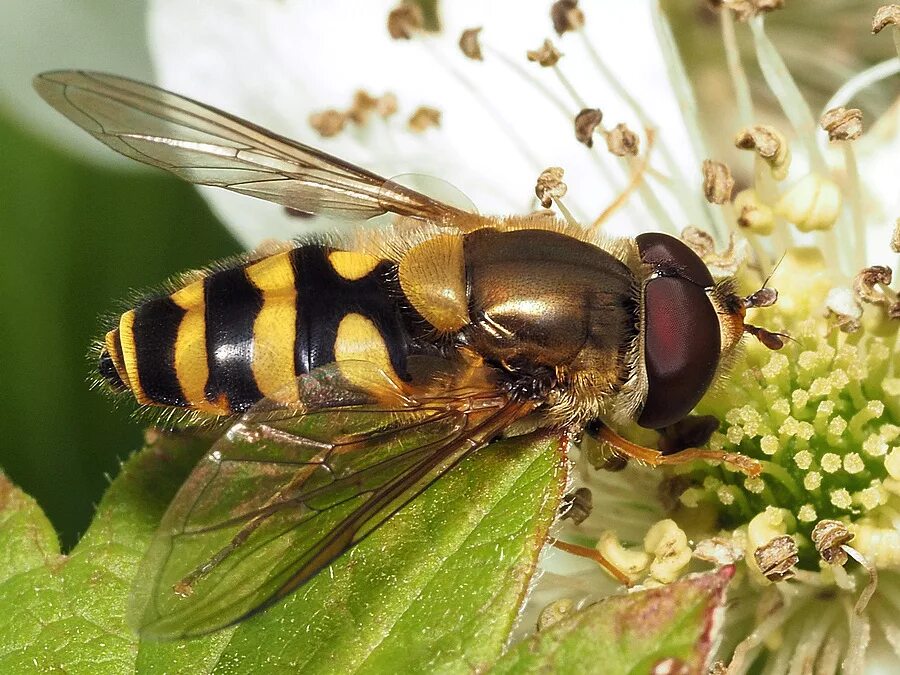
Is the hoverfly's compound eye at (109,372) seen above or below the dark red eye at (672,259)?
below

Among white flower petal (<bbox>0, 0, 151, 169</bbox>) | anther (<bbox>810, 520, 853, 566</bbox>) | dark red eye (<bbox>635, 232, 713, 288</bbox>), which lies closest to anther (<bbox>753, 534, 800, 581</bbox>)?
anther (<bbox>810, 520, 853, 566</bbox>)

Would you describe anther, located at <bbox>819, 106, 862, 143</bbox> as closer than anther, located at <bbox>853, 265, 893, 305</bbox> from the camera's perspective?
No

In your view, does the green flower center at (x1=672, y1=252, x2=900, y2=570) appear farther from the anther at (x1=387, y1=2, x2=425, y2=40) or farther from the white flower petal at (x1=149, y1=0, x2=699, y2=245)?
the anther at (x1=387, y1=2, x2=425, y2=40)

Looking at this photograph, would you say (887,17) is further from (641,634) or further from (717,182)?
(641,634)

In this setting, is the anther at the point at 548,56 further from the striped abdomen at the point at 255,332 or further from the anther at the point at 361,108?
the striped abdomen at the point at 255,332

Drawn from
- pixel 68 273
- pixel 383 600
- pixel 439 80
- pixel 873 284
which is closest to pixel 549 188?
pixel 873 284

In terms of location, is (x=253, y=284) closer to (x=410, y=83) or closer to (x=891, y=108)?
(x=410, y=83)

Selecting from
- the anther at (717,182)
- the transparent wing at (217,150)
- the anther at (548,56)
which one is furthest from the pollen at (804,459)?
the anther at (548,56)
